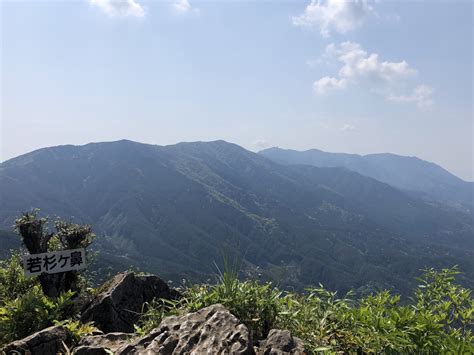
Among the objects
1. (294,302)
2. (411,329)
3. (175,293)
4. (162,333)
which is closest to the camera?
(411,329)

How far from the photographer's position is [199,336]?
5.40 meters

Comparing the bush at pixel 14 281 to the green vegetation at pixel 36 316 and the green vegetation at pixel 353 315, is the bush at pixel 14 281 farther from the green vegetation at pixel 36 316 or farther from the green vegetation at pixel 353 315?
the green vegetation at pixel 353 315

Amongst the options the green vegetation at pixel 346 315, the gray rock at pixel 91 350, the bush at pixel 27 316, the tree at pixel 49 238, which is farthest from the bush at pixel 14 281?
the gray rock at pixel 91 350

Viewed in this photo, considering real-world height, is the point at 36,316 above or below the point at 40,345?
below

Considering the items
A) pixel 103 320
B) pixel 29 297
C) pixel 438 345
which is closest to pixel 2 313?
pixel 29 297

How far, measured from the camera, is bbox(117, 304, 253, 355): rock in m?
5.04

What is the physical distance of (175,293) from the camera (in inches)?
471

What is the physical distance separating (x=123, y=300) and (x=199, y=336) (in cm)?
619

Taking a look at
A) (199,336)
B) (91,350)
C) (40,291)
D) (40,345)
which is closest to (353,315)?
(199,336)

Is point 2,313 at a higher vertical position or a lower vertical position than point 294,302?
lower

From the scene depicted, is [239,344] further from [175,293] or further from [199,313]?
[175,293]

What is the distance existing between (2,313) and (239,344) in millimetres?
7475

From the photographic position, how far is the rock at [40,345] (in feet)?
23.2

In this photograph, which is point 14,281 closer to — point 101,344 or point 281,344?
point 101,344
